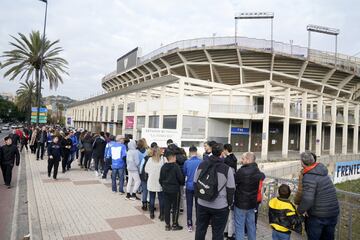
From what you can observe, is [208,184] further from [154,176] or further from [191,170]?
[154,176]

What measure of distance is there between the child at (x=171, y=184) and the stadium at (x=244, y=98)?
16870 mm

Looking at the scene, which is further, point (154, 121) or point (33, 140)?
point (154, 121)

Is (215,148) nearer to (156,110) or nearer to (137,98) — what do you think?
(156,110)

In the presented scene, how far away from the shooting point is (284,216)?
12.0ft

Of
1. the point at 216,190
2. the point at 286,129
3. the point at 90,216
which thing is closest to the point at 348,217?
the point at 216,190

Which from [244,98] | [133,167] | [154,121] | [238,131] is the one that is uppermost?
[244,98]

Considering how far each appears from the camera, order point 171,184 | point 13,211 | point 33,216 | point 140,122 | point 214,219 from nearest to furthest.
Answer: point 214,219 → point 171,184 → point 33,216 → point 13,211 → point 140,122

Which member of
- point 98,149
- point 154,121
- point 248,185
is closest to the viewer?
point 248,185

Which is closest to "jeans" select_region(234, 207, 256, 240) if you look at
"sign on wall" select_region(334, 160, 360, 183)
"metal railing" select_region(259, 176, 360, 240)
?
"metal railing" select_region(259, 176, 360, 240)

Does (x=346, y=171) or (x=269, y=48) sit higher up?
(x=269, y=48)

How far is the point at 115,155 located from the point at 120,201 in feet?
4.68

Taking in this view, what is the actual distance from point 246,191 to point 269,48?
33731 mm

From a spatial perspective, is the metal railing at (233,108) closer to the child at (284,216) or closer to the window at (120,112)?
the window at (120,112)

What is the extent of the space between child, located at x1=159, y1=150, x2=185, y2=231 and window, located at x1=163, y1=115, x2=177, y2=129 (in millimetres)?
19013
